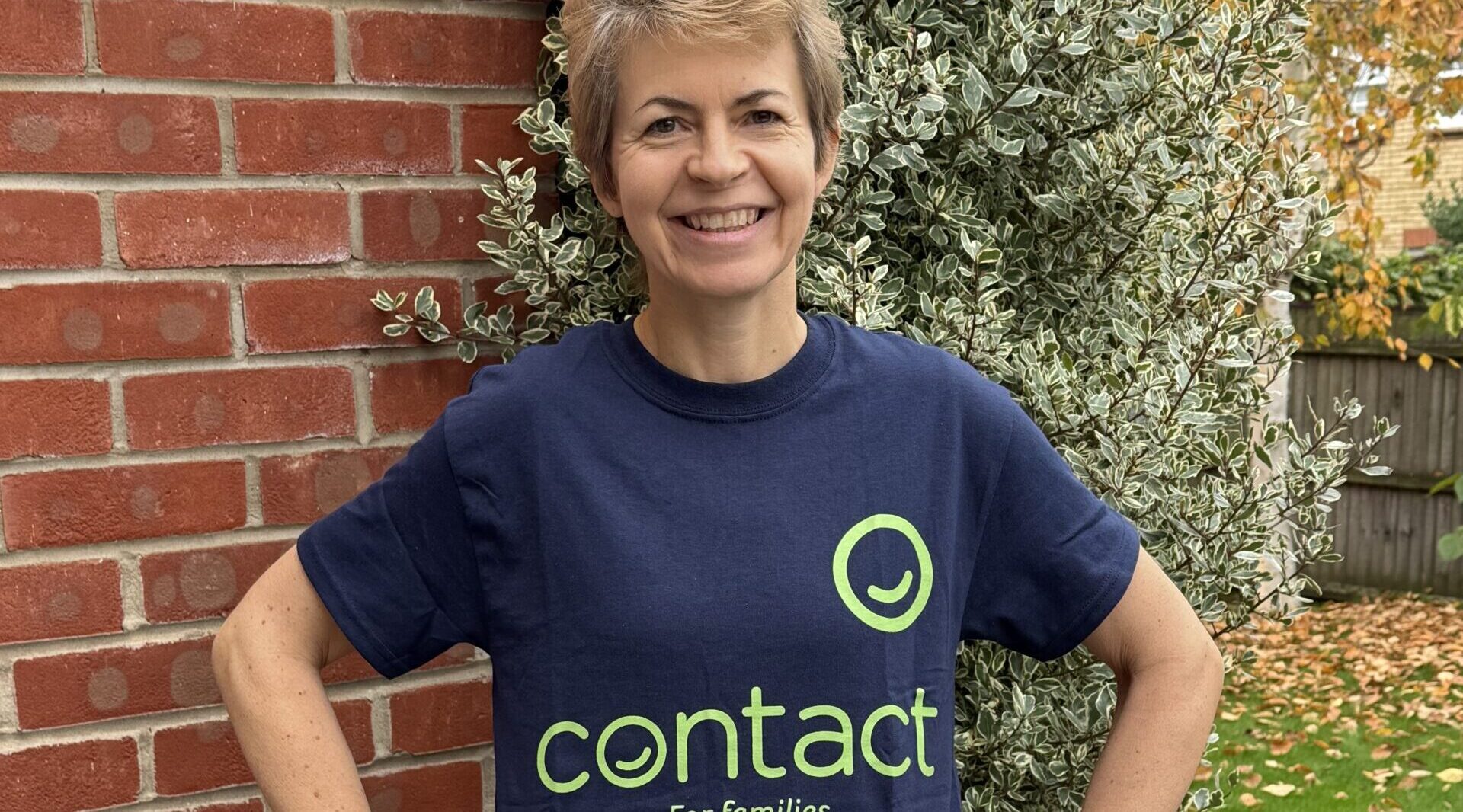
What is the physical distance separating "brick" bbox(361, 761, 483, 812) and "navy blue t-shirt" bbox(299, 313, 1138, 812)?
0.51 meters

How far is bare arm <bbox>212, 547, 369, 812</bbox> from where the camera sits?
167 centimetres

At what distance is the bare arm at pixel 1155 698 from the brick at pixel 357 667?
0.99 metres

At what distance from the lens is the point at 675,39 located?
62.1 inches

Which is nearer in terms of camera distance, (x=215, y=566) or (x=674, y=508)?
(x=674, y=508)

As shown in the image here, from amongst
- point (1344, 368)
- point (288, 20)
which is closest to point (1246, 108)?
point (288, 20)

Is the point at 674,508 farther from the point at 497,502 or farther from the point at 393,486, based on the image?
the point at 393,486

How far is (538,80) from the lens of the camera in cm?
222

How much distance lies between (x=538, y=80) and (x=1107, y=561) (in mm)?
1224

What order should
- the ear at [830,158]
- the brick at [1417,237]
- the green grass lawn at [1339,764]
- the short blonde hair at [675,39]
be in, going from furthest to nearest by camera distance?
the brick at [1417,237], the green grass lawn at [1339,764], the ear at [830,158], the short blonde hair at [675,39]

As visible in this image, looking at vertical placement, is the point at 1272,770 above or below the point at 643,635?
below

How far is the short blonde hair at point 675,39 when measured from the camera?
1.57m

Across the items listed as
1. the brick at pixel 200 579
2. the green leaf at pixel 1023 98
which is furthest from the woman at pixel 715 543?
the green leaf at pixel 1023 98

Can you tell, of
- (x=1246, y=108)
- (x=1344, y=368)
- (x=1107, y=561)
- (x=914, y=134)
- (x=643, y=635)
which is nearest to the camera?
(x=643, y=635)

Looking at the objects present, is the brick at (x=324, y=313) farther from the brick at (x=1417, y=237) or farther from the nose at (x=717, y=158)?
the brick at (x=1417, y=237)
